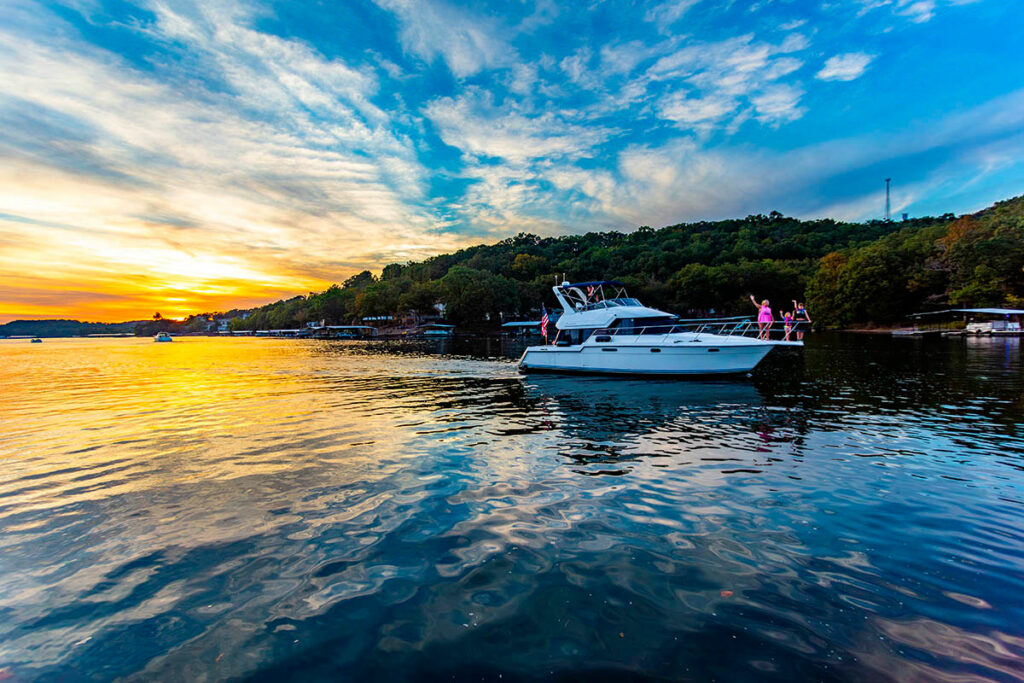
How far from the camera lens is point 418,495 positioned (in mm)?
7387

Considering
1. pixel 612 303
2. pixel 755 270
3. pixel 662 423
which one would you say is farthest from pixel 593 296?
pixel 755 270

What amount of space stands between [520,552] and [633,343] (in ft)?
58.2

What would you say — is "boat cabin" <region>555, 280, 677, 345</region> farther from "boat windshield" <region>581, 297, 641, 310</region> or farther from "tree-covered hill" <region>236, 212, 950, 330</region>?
"tree-covered hill" <region>236, 212, 950, 330</region>

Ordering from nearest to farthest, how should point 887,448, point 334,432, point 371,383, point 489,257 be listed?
1. point 887,448
2. point 334,432
3. point 371,383
4. point 489,257

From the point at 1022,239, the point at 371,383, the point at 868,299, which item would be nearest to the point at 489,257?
the point at 868,299

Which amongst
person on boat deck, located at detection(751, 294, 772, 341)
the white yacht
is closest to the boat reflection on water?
the white yacht

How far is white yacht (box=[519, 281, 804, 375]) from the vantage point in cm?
2053

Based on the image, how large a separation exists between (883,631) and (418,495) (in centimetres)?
611

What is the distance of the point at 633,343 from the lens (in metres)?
21.9

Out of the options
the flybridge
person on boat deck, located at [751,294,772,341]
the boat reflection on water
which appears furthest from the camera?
the flybridge

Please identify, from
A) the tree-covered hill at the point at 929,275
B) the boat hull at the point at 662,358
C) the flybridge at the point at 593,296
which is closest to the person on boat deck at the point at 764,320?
the boat hull at the point at 662,358

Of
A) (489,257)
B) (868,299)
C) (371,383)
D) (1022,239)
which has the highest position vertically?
(489,257)

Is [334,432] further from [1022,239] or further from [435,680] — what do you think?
[1022,239]

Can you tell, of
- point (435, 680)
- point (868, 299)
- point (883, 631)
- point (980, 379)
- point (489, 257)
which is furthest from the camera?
point (489, 257)
